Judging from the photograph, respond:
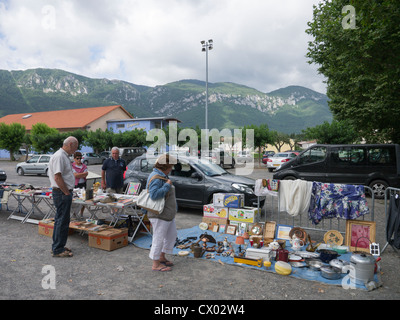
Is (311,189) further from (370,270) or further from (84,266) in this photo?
(84,266)

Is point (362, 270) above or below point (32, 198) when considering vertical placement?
below

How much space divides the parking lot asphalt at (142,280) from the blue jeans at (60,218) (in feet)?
0.84

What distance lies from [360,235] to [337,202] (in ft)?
2.47

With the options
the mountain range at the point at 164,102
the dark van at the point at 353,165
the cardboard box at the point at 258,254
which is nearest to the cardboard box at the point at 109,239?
the cardboard box at the point at 258,254

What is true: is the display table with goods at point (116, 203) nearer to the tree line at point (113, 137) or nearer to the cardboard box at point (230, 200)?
the cardboard box at point (230, 200)

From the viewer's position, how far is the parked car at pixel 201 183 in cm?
740

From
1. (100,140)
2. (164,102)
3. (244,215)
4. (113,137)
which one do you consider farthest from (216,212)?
(164,102)

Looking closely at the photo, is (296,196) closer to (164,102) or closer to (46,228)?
(46,228)

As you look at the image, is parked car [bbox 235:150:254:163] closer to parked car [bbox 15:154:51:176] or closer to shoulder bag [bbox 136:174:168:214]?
parked car [bbox 15:154:51:176]

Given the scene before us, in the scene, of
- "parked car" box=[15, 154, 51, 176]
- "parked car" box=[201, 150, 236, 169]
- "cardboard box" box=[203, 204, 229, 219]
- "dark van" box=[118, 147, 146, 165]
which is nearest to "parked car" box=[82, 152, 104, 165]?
"dark van" box=[118, 147, 146, 165]

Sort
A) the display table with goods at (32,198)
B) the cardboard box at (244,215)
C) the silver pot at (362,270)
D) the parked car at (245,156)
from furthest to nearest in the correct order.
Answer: the parked car at (245,156) < the display table with goods at (32,198) < the cardboard box at (244,215) < the silver pot at (362,270)

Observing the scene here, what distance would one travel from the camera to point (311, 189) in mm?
5738

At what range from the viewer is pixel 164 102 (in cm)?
17688
